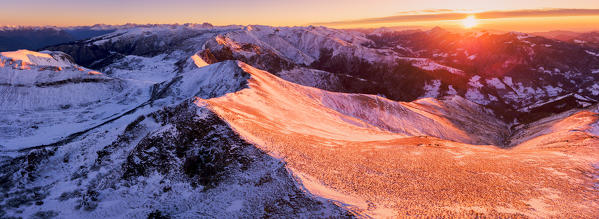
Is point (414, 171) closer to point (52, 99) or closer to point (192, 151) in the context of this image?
point (192, 151)

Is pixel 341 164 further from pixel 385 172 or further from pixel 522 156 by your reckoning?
pixel 522 156

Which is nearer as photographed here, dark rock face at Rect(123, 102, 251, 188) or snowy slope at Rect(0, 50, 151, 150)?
dark rock face at Rect(123, 102, 251, 188)

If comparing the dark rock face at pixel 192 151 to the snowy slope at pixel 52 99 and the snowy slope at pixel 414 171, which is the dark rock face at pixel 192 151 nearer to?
the snowy slope at pixel 414 171

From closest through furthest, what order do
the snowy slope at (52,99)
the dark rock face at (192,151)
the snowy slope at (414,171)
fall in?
the snowy slope at (414,171) < the dark rock face at (192,151) < the snowy slope at (52,99)

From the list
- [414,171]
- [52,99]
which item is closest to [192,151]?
[414,171]

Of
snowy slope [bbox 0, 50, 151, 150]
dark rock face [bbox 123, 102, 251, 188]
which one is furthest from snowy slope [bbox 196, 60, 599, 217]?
snowy slope [bbox 0, 50, 151, 150]

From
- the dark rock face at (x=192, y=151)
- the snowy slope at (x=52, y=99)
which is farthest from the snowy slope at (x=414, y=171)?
the snowy slope at (x=52, y=99)

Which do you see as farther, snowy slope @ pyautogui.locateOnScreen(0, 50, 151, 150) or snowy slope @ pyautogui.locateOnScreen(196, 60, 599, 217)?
snowy slope @ pyautogui.locateOnScreen(0, 50, 151, 150)

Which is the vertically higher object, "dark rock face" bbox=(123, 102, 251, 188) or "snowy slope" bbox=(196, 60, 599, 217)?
"dark rock face" bbox=(123, 102, 251, 188)

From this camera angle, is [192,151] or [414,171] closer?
[414,171]

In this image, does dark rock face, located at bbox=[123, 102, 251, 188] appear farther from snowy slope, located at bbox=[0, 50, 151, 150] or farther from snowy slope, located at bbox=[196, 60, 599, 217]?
snowy slope, located at bbox=[0, 50, 151, 150]

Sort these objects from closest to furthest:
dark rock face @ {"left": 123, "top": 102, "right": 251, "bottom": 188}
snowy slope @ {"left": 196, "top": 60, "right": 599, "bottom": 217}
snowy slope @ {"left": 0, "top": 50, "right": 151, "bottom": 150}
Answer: snowy slope @ {"left": 196, "top": 60, "right": 599, "bottom": 217} → dark rock face @ {"left": 123, "top": 102, "right": 251, "bottom": 188} → snowy slope @ {"left": 0, "top": 50, "right": 151, "bottom": 150}

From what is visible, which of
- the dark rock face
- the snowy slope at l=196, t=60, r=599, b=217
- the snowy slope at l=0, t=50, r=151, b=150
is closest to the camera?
the snowy slope at l=196, t=60, r=599, b=217

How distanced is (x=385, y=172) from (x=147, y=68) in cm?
18152
